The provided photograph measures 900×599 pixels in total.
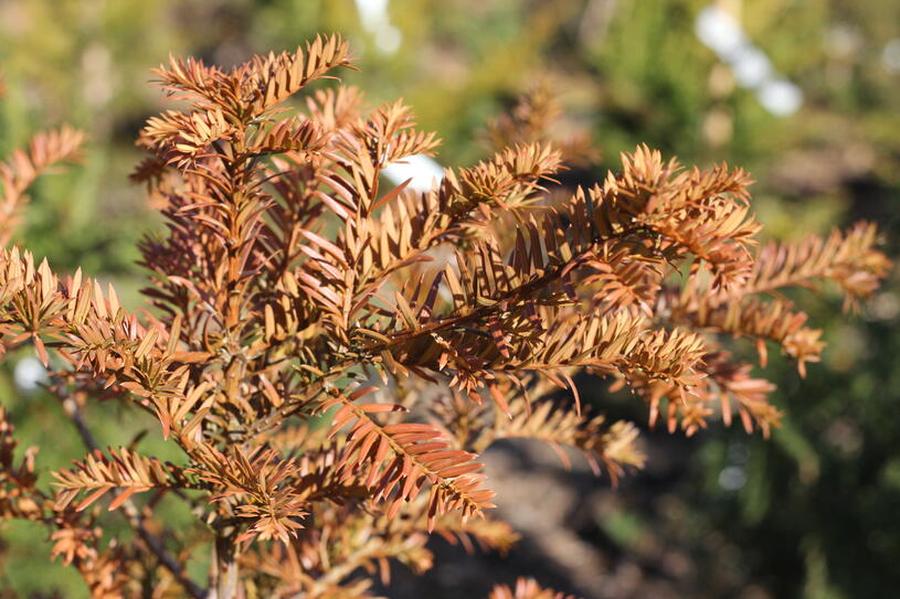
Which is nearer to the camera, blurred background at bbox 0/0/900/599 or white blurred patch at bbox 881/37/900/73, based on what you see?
blurred background at bbox 0/0/900/599

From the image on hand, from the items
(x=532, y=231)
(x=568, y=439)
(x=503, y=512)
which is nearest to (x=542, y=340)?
(x=532, y=231)

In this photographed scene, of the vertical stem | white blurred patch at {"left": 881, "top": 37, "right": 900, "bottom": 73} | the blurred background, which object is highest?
white blurred patch at {"left": 881, "top": 37, "right": 900, "bottom": 73}

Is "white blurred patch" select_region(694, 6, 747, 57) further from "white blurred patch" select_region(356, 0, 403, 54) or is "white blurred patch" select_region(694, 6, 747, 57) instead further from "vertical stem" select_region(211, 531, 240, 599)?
"vertical stem" select_region(211, 531, 240, 599)

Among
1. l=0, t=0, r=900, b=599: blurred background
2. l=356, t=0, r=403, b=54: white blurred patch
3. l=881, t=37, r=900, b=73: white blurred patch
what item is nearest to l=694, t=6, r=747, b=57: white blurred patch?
l=0, t=0, r=900, b=599: blurred background

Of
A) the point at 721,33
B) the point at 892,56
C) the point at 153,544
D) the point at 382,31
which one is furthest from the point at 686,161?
the point at 153,544

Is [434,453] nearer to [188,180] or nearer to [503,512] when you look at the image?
[188,180]

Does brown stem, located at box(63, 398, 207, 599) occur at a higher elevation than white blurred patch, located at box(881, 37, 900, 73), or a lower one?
lower

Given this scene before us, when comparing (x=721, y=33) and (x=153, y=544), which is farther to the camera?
(x=721, y=33)

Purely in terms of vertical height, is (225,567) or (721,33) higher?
(721,33)

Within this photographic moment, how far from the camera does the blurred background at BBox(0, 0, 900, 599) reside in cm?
224

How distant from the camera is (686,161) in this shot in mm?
4895

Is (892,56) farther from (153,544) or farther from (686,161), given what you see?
(153,544)

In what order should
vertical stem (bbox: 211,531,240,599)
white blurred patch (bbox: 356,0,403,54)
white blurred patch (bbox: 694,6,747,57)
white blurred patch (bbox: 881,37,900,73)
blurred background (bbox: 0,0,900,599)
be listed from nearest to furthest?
vertical stem (bbox: 211,531,240,599) < blurred background (bbox: 0,0,900,599) < white blurred patch (bbox: 694,6,747,57) < white blurred patch (bbox: 356,0,403,54) < white blurred patch (bbox: 881,37,900,73)

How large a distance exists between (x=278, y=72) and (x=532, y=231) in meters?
0.19
